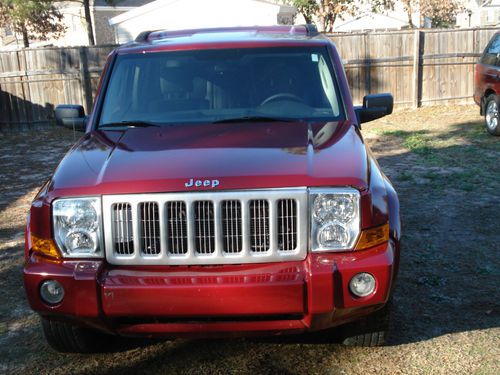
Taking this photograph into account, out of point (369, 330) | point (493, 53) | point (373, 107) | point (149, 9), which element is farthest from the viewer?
point (149, 9)

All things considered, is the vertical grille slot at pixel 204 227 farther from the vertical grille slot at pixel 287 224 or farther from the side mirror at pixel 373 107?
the side mirror at pixel 373 107

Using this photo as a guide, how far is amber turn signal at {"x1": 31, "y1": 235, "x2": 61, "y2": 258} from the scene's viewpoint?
3.23 metres

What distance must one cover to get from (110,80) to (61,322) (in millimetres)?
1983

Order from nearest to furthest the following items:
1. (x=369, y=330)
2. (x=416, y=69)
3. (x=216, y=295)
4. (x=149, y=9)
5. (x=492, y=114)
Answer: (x=216, y=295)
(x=369, y=330)
(x=492, y=114)
(x=416, y=69)
(x=149, y=9)

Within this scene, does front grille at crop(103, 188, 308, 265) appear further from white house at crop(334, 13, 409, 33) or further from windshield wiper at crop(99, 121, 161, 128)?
white house at crop(334, 13, 409, 33)

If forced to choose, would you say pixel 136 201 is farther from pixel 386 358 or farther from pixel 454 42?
pixel 454 42

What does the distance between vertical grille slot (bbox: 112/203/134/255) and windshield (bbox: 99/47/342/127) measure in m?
1.18

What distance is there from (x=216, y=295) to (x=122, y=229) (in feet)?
1.91

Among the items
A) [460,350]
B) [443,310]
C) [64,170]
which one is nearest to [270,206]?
[64,170]

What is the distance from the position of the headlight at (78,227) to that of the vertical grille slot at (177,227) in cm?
36

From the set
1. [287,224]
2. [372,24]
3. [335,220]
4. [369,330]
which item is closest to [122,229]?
[287,224]

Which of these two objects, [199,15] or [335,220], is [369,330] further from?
[199,15]

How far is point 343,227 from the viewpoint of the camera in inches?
124

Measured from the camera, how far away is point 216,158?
3385 mm
